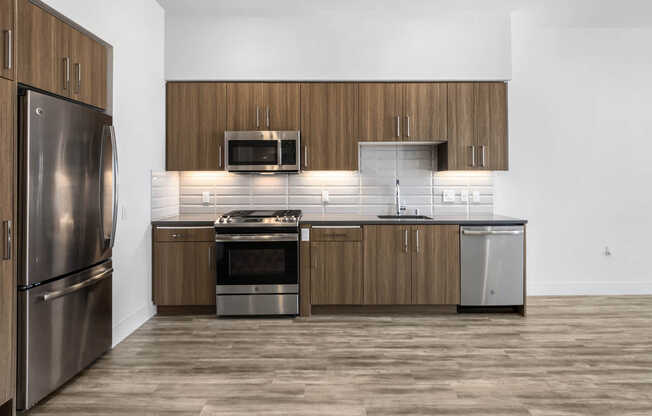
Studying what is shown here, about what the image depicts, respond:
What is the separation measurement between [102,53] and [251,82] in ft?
4.72

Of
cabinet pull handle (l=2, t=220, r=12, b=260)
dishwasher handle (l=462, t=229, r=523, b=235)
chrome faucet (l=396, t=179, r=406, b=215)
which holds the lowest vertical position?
dishwasher handle (l=462, t=229, r=523, b=235)

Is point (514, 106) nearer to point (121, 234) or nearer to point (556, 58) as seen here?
point (556, 58)

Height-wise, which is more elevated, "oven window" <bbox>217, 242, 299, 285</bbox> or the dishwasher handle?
the dishwasher handle

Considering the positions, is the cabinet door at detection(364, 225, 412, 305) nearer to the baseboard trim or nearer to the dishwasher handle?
the dishwasher handle

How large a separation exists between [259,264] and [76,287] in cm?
157

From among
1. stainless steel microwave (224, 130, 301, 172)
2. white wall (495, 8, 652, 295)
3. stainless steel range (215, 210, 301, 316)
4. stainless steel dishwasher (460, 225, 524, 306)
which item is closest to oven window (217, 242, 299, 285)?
stainless steel range (215, 210, 301, 316)

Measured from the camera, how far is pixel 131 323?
11.4 feet

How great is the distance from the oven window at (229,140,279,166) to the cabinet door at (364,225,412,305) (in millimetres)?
1095

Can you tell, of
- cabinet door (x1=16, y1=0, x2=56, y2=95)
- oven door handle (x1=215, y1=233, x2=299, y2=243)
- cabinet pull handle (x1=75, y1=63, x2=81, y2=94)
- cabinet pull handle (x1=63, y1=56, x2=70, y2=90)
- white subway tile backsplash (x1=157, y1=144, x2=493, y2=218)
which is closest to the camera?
cabinet door (x1=16, y1=0, x2=56, y2=95)

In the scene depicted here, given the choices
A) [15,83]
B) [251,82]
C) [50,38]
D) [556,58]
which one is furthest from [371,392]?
[556,58]

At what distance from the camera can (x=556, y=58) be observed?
465 cm

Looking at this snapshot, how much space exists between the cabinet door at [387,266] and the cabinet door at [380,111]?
885 millimetres

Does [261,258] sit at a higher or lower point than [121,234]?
lower

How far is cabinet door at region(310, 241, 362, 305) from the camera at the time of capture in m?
3.92
